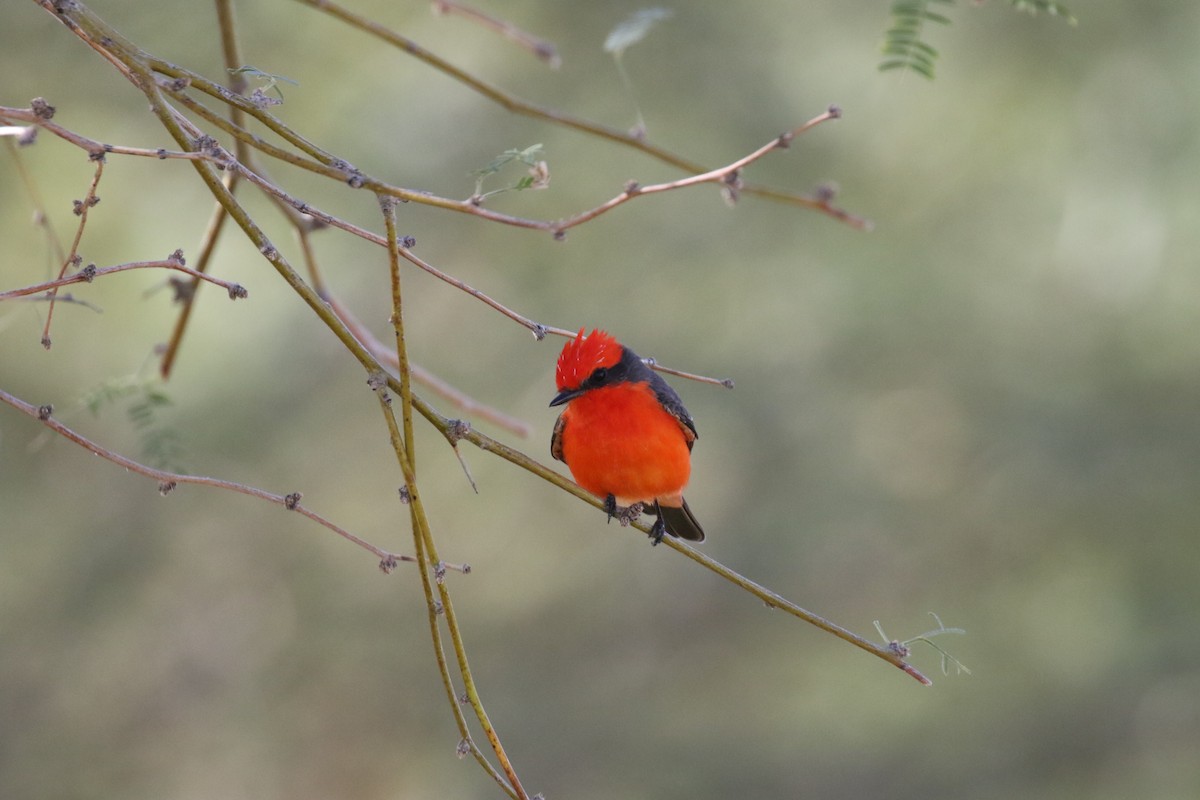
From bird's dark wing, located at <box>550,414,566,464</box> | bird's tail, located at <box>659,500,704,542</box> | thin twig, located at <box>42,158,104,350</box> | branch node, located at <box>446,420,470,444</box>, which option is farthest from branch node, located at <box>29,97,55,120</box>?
bird's tail, located at <box>659,500,704,542</box>

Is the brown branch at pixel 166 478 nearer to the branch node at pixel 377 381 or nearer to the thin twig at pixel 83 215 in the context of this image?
the thin twig at pixel 83 215

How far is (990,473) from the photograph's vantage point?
967 centimetres

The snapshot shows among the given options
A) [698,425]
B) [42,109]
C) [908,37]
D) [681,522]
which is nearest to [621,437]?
[681,522]

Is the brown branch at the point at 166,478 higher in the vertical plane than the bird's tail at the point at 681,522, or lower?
lower

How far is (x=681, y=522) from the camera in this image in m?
5.47

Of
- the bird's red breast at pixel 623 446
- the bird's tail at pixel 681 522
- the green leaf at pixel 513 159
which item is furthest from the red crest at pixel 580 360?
the green leaf at pixel 513 159

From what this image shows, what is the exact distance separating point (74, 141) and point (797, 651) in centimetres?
986

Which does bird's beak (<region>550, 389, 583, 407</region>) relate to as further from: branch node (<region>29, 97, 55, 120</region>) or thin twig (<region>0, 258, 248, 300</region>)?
branch node (<region>29, 97, 55, 120</region>)

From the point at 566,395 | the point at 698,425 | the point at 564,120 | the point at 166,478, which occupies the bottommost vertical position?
the point at 166,478

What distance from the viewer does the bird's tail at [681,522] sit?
543cm

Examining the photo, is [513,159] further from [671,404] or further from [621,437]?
[671,404]

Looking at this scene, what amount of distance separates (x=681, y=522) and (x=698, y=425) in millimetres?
3928

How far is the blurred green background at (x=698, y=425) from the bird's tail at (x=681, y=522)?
2930 mm

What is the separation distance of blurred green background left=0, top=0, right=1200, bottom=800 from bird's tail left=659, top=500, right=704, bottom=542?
2.93 meters
